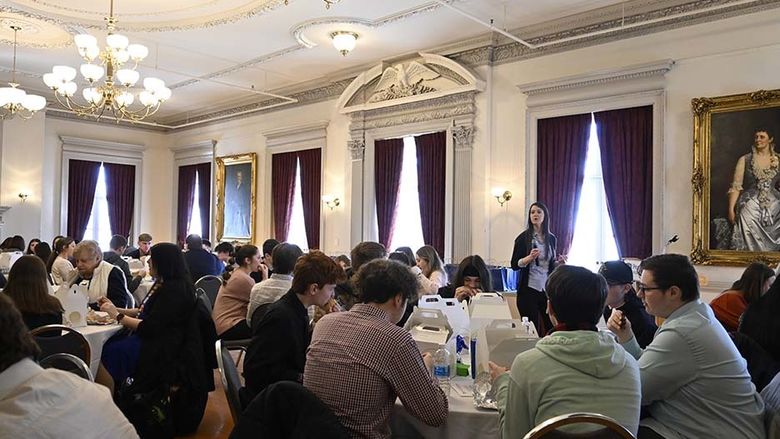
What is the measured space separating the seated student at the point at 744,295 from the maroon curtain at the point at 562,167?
3.48m

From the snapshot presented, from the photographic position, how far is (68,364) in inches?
121

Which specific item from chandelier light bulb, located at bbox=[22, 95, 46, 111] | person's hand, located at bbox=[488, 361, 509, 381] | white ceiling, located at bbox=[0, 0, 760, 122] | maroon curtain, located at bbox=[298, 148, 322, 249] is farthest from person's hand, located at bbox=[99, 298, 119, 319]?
maroon curtain, located at bbox=[298, 148, 322, 249]

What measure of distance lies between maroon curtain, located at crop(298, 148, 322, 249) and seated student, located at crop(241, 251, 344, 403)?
7.65 m

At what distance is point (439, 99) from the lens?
8.62 metres

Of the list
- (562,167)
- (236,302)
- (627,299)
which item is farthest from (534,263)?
(236,302)

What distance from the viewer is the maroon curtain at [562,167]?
738cm

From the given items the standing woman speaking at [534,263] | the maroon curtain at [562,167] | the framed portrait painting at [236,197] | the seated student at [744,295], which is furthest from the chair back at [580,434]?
the framed portrait painting at [236,197]

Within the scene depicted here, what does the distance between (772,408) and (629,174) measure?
4.96 m

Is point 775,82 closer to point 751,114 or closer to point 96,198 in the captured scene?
point 751,114

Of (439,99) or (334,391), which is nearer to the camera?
(334,391)

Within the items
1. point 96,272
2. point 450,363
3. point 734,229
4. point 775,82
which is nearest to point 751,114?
point 775,82

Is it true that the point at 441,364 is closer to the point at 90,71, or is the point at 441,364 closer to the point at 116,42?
the point at 116,42

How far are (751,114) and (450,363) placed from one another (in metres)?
4.80

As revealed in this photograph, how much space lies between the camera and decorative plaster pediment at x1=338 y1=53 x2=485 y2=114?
27.3 feet
